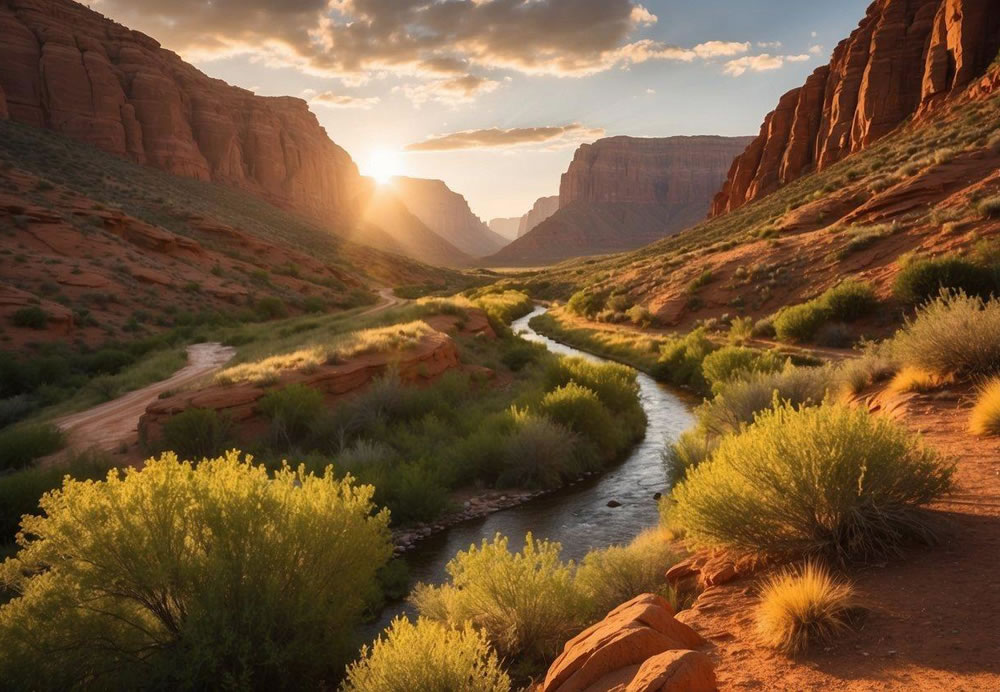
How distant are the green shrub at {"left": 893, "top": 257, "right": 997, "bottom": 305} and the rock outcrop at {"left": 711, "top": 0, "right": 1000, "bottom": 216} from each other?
38554mm

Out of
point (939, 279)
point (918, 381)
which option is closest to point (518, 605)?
point (918, 381)

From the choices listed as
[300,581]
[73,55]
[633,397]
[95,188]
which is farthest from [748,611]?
[73,55]

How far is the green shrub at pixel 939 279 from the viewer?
15.9 meters

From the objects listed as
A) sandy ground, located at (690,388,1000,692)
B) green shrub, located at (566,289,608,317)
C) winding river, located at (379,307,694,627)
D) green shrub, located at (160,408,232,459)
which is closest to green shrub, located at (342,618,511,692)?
sandy ground, located at (690,388,1000,692)

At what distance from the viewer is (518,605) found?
19.0ft

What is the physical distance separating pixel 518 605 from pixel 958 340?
23.1ft

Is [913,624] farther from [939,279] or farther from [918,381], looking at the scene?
[939,279]

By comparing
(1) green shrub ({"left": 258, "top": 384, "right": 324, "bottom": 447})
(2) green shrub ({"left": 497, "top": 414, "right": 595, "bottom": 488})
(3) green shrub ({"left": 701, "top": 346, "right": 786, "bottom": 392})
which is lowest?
(2) green shrub ({"left": 497, "top": 414, "right": 595, "bottom": 488})

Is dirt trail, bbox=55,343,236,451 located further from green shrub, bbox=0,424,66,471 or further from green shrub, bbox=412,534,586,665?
green shrub, bbox=412,534,586,665

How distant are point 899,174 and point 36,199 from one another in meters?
46.5

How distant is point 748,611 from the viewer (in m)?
4.71

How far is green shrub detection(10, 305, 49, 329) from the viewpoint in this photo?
2331 centimetres

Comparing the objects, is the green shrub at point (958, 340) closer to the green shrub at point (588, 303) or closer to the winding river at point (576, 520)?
the winding river at point (576, 520)

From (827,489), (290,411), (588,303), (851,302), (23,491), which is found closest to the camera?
(827,489)
